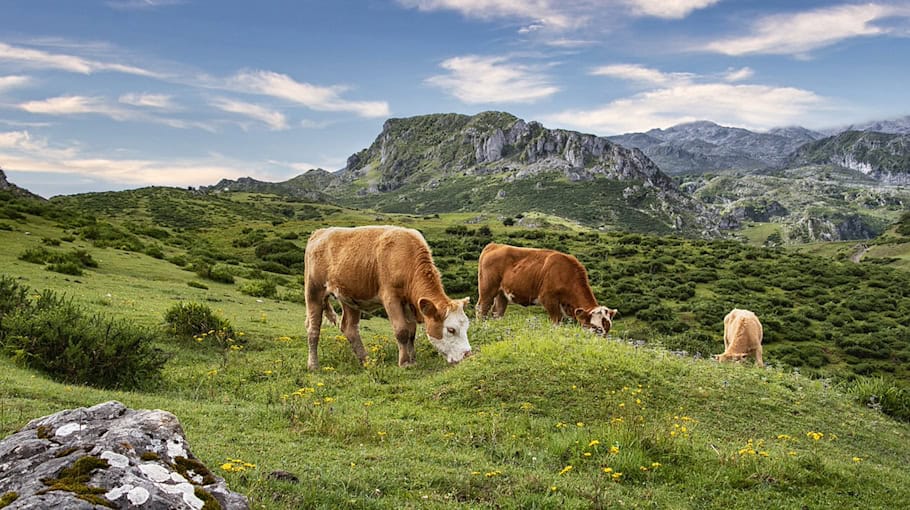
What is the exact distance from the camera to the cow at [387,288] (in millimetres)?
12602

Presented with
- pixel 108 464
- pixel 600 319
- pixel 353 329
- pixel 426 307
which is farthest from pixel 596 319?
pixel 108 464

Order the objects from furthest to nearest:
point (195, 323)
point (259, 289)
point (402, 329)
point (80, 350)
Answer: point (259, 289), point (195, 323), point (402, 329), point (80, 350)

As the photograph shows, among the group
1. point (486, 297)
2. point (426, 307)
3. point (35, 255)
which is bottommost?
point (486, 297)

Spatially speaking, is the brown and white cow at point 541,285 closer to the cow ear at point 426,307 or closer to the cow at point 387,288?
the cow at point 387,288

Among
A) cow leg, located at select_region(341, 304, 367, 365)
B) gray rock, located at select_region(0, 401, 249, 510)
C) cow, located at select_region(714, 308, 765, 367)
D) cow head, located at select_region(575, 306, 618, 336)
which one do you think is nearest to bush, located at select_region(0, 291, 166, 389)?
cow leg, located at select_region(341, 304, 367, 365)

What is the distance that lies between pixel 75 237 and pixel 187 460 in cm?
3740

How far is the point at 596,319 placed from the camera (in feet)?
57.8

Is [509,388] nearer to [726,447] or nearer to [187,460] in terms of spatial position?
[726,447]

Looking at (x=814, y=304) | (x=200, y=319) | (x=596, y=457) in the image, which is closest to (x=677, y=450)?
(x=596, y=457)

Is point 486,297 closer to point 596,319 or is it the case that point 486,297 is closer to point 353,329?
point 596,319

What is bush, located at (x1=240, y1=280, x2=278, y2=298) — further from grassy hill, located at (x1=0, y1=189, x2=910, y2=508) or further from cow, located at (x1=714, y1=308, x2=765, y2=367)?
cow, located at (x1=714, y1=308, x2=765, y2=367)

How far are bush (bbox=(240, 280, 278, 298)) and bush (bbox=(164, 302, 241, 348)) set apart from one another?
42.8 ft

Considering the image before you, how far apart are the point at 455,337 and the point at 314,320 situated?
384 centimetres

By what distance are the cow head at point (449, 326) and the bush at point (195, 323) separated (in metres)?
6.61
